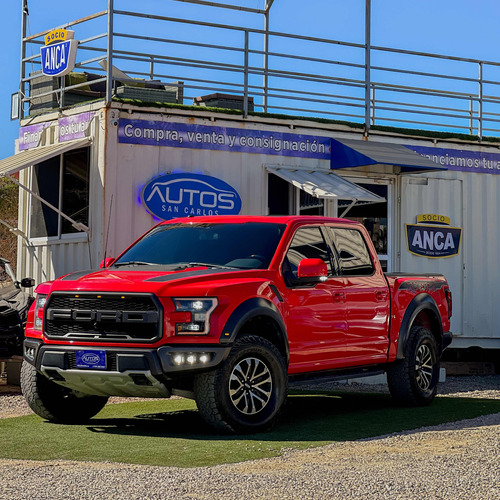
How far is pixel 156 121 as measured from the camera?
48.7 feet

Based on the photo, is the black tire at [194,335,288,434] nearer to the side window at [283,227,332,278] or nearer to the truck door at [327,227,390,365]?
the side window at [283,227,332,278]

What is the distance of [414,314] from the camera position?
454 inches

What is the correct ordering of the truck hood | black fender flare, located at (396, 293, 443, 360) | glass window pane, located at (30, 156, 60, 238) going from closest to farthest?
the truck hood
black fender flare, located at (396, 293, 443, 360)
glass window pane, located at (30, 156, 60, 238)

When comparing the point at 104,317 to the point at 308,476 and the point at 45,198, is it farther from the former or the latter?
the point at 45,198

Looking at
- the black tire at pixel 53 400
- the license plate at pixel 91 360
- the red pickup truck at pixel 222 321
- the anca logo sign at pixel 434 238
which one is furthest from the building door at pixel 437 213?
the license plate at pixel 91 360

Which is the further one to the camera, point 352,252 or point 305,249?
point 352,252

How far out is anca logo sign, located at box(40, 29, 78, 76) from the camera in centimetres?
1525

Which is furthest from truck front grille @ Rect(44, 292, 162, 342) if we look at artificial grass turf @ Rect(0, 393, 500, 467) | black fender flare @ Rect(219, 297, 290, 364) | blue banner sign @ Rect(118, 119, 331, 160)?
blue banner sign @ Rect(118, 119, 331, 160)

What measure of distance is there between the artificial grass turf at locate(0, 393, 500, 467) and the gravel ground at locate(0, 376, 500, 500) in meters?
0.34

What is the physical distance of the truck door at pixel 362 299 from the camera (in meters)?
10.5

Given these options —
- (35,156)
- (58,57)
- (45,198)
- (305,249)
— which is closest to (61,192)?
(45,198)

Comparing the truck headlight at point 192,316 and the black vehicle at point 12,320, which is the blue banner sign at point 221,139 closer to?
the black vehicle at point 12,320

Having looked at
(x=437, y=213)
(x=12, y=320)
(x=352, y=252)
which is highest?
(x=437, y=213)

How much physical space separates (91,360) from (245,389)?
1330 mm
